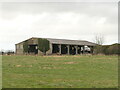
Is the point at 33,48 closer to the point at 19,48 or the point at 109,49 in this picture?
the point at 19,48

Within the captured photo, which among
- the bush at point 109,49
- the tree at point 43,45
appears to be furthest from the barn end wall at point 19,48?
the bush at point 109,49

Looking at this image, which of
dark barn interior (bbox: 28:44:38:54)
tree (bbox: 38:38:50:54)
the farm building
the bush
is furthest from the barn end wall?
the bush

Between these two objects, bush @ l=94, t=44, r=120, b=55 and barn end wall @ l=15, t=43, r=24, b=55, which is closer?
bush @ l=94, t=44, r=120, b=55

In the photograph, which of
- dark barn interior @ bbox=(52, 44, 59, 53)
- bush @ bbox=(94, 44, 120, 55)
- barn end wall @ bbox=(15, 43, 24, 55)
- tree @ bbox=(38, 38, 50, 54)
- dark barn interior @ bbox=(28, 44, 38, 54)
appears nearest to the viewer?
bush @ bbox=(94, 44, 120, 55)

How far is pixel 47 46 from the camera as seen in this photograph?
6494cm

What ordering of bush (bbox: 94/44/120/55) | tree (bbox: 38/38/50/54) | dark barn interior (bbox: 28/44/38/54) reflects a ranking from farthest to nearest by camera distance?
dark barn interior (bbox: 28/44/38/54), tree (bbox: 38/38/50/54), bush (bbox: 94/44/120/55)

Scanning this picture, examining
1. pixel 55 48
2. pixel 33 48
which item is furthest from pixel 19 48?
pixel 55 48

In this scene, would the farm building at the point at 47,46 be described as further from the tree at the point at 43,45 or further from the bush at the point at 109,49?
the bush at the point at 109,49

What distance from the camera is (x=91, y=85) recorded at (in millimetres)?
13359

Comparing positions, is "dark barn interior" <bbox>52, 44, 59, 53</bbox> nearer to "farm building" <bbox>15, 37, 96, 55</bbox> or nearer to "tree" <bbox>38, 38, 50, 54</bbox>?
"farm building" <bbox>15, 37, 96, 55</bbox>

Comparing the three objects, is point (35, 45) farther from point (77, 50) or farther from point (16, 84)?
point (16, 84)

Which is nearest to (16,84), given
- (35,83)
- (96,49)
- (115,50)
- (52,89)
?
(35,83)

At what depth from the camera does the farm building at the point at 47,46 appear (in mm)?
65375

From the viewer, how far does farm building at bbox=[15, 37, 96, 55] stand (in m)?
65.4
